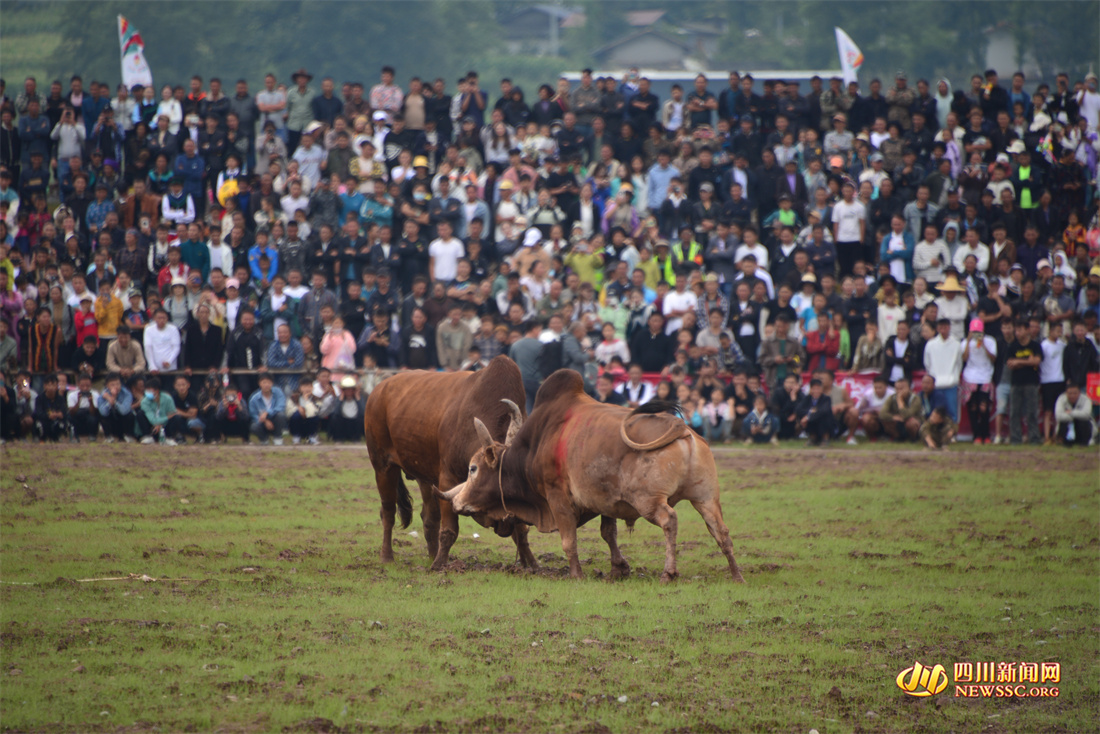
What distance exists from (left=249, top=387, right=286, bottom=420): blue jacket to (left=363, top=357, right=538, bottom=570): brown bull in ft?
28.7

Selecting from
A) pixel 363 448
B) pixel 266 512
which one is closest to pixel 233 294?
pixel 363 448

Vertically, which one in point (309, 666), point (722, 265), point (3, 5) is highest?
point (3, 5)

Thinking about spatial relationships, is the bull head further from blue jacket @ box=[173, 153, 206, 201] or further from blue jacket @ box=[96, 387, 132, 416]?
blue jacket @ box=[173, 153, 206, 201]

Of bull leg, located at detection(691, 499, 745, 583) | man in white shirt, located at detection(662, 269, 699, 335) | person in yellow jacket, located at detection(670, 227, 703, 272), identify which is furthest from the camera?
person in yellow jacket, located at detection(670, 227, 703, 272)

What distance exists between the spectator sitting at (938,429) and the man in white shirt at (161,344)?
12720 millimetres

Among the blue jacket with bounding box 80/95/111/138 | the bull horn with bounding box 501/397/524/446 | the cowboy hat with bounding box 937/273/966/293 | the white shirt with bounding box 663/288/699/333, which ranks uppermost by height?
the blue jacket with bounding box 80/95/111/138

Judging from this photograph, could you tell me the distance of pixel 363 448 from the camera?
1986cm

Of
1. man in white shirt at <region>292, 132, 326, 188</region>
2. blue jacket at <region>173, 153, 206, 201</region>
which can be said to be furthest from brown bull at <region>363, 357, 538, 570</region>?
blue jacket at <region>173, 153, 206, 201</region>

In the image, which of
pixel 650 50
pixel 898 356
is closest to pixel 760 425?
pixel 898 356

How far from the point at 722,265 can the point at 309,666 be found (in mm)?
16374

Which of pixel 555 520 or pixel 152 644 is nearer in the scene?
pixel 152 644

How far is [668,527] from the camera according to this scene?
1041 cm

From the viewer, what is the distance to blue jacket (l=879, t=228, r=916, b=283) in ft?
75.0

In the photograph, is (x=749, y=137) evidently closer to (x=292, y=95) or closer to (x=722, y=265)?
(x=722, y=265)
